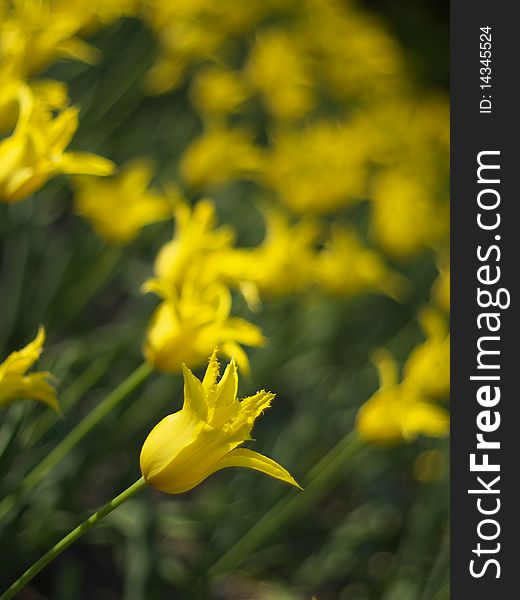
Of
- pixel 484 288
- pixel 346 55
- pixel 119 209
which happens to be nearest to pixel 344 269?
pixel 484 288

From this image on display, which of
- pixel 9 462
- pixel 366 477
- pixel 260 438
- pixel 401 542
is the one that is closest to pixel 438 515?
pixel 401 542

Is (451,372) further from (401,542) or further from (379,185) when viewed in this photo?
(379,185)

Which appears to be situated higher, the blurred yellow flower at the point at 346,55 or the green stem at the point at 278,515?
the blurred yellow flower at the point at 346,55

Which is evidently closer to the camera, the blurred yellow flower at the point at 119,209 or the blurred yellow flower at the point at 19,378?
the blurred yellow flower at the point at 19,378

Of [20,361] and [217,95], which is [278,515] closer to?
[20,361]

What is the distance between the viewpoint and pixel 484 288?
2109mm

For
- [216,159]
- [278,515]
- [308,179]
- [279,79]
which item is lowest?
[278,515]

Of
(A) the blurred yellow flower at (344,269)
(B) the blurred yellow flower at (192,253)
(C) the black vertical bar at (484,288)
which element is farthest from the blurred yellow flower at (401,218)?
(B) the blurred yellow flower at (192,253)

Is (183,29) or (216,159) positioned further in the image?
(183,29)

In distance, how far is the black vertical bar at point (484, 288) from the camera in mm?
1904

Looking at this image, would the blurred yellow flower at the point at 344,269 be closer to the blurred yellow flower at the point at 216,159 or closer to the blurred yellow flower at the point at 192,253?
the blurred yellow flower at the point at 216,159

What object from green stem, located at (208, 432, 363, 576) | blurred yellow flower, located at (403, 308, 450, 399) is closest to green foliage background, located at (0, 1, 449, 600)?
green stem, located at (208, 432, 363, 576)

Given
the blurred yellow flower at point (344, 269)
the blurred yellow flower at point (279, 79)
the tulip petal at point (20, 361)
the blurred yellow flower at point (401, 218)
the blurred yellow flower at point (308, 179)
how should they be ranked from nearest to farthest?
the tulip petal at point (20, 361), the blurred yellow flower at point (344, 269), the blurred yellow flower at point (308, 179), the blurred yellow flower at point (401, 218), the blurred yellow flower at point (279, 79)

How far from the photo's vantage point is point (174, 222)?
9.66 feet
